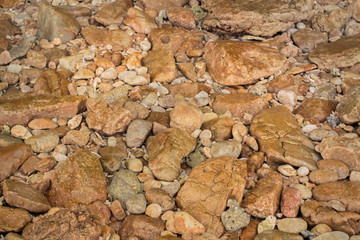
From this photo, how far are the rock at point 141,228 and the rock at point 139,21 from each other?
407 cm

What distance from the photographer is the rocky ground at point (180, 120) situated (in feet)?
13.8

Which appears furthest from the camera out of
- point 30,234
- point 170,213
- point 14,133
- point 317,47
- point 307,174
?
point 317,47

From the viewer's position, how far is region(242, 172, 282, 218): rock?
429 cm

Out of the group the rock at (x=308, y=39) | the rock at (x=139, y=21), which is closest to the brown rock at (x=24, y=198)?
the rock at (x=139, y=21)

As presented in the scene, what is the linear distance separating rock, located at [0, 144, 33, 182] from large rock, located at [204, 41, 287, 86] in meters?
3.10

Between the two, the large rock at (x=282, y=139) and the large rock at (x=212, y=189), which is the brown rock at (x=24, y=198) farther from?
the large rock at (x=282, y=139)

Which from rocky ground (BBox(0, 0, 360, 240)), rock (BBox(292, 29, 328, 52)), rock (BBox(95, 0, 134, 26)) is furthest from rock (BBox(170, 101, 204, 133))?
rock (BBox(95, 0, 134, 26))

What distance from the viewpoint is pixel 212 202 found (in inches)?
172

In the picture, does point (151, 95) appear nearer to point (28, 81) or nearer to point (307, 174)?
point (28, 81)

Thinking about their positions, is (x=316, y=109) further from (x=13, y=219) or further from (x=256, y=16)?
(x=13, y=219)

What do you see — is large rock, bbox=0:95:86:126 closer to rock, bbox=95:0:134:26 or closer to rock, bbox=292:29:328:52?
rock, bbox=95:0:134:26

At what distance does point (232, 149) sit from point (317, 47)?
2.98m

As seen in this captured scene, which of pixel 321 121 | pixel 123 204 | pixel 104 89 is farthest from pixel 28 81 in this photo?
pixel 321 121

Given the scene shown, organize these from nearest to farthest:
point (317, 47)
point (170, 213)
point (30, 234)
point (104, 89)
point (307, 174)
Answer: point (30, 234) < point (170, 213) < point (307, 174) < point (104, 89) < point (317, 47)
